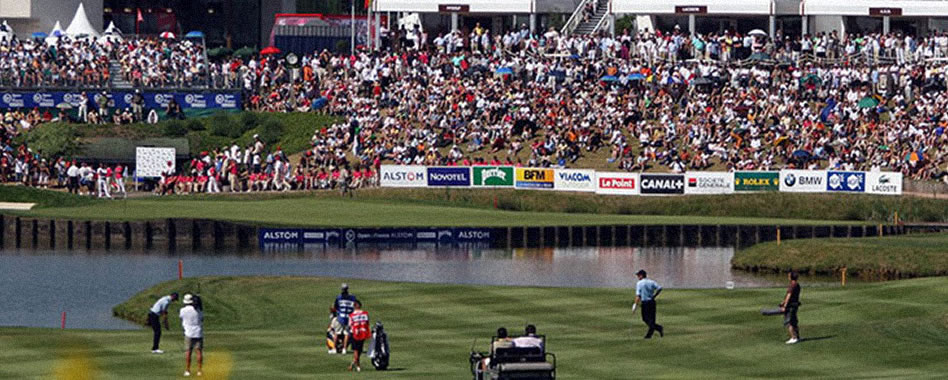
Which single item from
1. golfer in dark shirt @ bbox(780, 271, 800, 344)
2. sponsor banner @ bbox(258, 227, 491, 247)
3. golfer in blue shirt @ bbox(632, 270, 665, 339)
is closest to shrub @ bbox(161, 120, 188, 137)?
sponsor banner @ bbox(258, 227, 491, 247)

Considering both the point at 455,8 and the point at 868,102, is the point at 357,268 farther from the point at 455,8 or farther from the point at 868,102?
the point at 455,8

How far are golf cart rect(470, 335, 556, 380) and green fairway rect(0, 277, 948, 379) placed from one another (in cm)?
431

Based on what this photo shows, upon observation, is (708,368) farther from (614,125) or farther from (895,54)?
(895,54)

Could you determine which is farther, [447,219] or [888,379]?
[447,219]

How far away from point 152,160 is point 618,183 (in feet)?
86.1

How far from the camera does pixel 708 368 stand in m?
47.2

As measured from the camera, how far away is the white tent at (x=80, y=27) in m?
124

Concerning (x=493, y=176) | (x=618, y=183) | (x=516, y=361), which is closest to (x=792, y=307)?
(x=516, y=361)

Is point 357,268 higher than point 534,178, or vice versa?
point 534,178

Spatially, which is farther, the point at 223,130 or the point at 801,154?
the point at 223,130

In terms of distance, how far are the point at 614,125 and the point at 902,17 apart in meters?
26.0

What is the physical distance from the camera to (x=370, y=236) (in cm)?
9425

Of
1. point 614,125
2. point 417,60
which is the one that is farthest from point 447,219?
point 417,60

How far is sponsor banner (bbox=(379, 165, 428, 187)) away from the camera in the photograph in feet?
344
